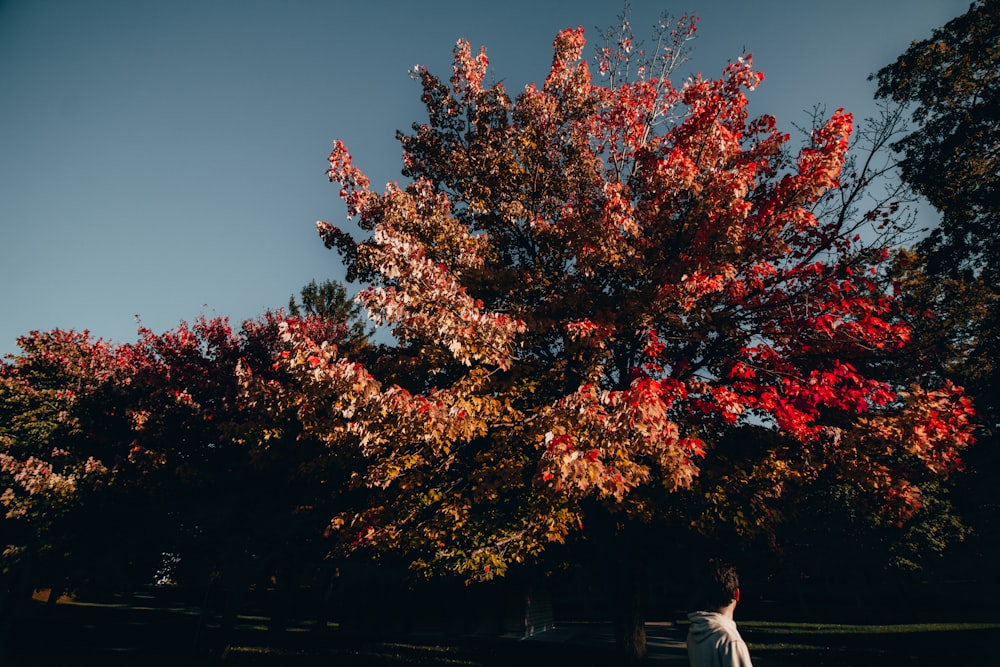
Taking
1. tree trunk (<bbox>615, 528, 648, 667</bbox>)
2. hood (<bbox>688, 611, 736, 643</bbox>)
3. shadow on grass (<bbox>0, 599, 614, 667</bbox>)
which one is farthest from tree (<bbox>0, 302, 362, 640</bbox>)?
hood (<bbox>688, 611, 736, 643</bbox>)

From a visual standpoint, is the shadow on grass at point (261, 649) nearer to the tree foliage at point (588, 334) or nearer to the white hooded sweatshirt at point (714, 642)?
the tree foliage at point (588, 334)

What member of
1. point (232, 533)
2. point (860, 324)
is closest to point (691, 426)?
point (860, 324)

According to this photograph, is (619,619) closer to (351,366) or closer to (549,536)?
(549,536)

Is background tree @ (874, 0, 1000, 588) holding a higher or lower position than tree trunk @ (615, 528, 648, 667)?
higher

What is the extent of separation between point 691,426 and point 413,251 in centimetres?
662

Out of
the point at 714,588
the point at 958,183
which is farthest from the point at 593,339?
the point at 958,183

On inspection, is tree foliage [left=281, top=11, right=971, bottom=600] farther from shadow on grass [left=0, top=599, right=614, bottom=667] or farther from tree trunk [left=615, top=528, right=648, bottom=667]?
shadow on grass [left=0, top=599, right=614, bottom=667]

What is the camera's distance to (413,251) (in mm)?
8086

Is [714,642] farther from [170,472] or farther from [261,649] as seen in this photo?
[261,649]

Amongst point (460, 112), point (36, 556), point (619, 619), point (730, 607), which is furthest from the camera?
point (36, 556)

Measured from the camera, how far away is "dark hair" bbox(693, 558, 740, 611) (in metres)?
3.41

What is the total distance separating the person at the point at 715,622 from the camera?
3.33 m

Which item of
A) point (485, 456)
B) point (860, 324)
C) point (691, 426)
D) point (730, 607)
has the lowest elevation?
point (730, 607)

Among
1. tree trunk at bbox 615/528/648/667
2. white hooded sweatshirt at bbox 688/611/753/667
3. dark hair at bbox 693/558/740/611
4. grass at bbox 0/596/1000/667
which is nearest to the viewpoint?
white hooded sweatshirt at bbox 688/611/753/667
